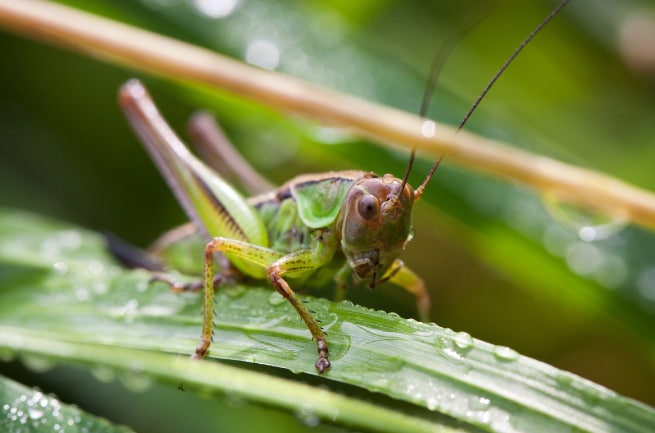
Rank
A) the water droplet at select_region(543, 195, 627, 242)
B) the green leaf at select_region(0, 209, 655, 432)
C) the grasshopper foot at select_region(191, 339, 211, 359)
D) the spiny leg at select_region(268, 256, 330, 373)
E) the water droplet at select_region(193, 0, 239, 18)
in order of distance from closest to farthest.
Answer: the green leaf at select_region(0, 209, 655, 432) < the spiny leg at select_region(268, 256, 330, 373) < the grasshopper foot at select_region(191, 339, 211, 359) < the water droplet at select_region(543, 195, 627, 242) < the water droplet at select_region(193, 0, 239, 18)

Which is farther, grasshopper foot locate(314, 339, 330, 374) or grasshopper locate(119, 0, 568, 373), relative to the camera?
grasshopper locate(119, 0, 568, 373)

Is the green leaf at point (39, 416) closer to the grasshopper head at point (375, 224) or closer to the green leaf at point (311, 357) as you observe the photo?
the green leaf at point (311, 357)

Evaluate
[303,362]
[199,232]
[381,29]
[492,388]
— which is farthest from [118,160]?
[492,388]

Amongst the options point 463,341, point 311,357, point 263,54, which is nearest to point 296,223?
point 311,357

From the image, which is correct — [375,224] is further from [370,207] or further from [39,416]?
[39,416]

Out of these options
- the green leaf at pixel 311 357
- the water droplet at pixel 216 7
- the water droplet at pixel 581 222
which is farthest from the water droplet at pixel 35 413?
the water droplet at pixel 216 7

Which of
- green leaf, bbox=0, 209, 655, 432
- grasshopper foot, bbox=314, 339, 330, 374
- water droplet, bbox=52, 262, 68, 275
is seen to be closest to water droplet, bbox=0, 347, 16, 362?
green leaf, bbox=0, 209, 655, 432

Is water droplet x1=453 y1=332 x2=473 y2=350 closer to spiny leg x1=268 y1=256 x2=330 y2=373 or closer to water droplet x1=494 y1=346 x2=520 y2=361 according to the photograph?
water droplet x1=494 y1=346 x2=520 y2=361
